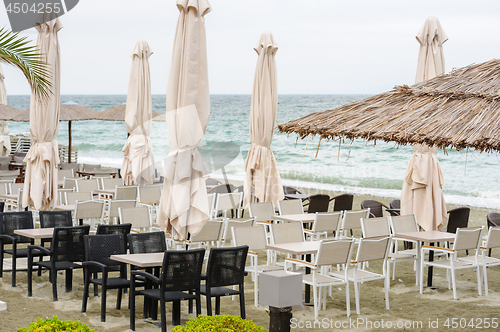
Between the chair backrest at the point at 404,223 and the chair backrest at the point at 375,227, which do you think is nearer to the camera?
the chair backrest at the point at 375,227

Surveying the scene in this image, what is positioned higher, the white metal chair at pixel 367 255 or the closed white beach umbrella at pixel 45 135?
the closed white beach umbrella at pixel 45 135

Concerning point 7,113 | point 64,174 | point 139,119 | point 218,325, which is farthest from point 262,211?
point 7,113

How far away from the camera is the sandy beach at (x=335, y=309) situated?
17.0ft

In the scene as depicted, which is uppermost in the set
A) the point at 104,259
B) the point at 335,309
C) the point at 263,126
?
the point at 263,126

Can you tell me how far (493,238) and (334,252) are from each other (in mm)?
2211

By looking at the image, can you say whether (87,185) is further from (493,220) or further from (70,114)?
(493,220)

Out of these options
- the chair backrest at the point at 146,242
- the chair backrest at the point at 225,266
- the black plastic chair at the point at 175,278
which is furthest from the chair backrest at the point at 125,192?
the chair backrest at the point at 225,266

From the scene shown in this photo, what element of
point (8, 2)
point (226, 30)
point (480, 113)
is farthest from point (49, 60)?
point (226, 30)

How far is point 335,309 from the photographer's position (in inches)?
228

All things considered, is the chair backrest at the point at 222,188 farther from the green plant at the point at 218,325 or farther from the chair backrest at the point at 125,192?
the green plant at the point at 218,325

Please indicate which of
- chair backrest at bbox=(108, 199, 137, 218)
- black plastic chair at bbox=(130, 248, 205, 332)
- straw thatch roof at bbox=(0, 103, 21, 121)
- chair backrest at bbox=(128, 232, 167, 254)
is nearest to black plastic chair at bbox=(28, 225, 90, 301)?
chair backrest at bbox=(128, 232, 167, 254)

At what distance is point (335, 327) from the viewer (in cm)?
520

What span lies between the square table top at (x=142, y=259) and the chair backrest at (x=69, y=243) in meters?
0.78

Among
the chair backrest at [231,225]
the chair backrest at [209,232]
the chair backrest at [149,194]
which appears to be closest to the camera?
the chair backrest at [209,232]
